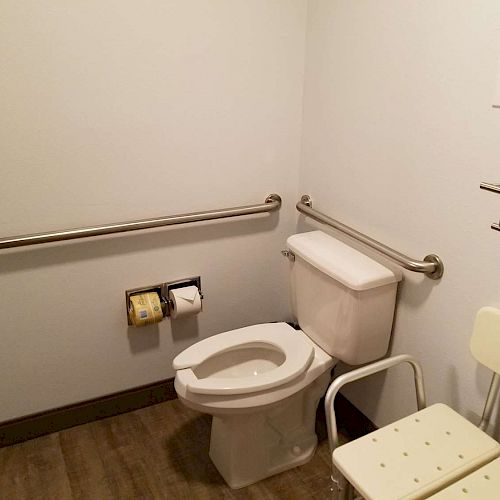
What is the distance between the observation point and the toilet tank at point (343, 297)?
1.48 meters

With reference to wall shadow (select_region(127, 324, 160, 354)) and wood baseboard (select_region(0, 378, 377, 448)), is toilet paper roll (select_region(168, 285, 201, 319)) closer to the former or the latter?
wall shadow (select_region(127, 324, 160, 354))

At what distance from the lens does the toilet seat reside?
4.80ft

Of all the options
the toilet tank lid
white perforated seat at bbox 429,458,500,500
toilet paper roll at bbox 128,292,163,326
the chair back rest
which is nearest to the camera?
white perforated seat at bbox 429,458,500,500

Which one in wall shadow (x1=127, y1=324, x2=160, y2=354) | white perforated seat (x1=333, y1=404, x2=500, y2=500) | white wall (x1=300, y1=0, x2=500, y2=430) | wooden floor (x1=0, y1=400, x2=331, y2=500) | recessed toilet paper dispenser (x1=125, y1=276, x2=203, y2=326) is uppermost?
white wall (x1=300, y1=0, x2=500, y2=430)

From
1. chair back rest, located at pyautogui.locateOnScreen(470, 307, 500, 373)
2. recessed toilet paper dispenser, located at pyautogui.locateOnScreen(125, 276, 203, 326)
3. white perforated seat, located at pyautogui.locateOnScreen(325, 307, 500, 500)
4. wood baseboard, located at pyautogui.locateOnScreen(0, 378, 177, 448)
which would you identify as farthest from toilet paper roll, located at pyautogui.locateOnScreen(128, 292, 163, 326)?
chair back rest, located at pyautogui.locateOnScreen(470, 307, 500, 373)

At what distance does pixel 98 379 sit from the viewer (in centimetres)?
187

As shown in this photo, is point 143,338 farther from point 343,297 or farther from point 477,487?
point 477,487

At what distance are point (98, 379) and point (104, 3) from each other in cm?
129

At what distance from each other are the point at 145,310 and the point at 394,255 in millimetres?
874

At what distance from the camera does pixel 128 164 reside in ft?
5.41

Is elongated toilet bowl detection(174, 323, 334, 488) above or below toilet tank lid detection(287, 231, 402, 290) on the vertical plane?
below

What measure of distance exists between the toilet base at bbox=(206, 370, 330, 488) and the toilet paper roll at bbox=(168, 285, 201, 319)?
0.39m

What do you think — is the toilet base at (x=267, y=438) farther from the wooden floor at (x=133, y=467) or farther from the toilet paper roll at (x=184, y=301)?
the toilet paper roll at (x=184, y=301)

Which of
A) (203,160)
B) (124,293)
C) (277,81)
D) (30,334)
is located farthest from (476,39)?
(30,334)
